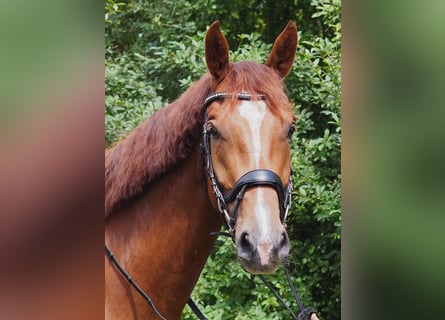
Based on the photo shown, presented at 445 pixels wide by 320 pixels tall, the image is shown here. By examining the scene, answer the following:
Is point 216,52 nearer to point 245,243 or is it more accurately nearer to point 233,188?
point 233,188

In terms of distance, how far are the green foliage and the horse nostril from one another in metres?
2.12

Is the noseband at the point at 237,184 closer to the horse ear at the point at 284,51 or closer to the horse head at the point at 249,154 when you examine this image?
the horse head at the point at 249,154

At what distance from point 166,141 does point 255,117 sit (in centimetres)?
36

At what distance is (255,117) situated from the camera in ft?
5.97

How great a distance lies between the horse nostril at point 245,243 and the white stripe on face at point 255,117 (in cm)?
23
